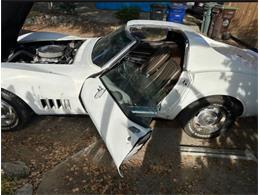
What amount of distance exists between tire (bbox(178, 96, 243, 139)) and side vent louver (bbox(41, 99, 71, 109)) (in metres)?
1.75

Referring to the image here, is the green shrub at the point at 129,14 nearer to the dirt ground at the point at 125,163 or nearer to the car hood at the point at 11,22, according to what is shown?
the car hood at the point at 11,22

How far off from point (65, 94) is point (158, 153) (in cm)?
166

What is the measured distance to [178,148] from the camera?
163 inches

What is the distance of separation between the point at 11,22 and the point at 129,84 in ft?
7.17

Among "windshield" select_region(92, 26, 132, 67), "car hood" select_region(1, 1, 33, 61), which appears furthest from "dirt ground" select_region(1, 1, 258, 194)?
"car hood" select_region(1, 1, 33, 61)

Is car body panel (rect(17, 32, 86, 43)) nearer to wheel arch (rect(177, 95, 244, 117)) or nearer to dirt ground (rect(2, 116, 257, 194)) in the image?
dirt ground (rect(2, 116, 257, 194))

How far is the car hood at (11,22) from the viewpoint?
3.80 metres

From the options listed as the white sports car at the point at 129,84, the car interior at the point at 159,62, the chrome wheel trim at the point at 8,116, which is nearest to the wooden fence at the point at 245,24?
the car interior at the point at 159,62

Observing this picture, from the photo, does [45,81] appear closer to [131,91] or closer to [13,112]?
[13,112]

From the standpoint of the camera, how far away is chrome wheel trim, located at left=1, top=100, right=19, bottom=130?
12.7 ft

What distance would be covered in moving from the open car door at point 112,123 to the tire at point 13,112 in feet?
3.36

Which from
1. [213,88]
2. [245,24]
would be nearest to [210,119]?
[213,88]

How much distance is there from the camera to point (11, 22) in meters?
4.16

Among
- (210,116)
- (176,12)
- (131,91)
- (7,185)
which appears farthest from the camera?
(176,12)
